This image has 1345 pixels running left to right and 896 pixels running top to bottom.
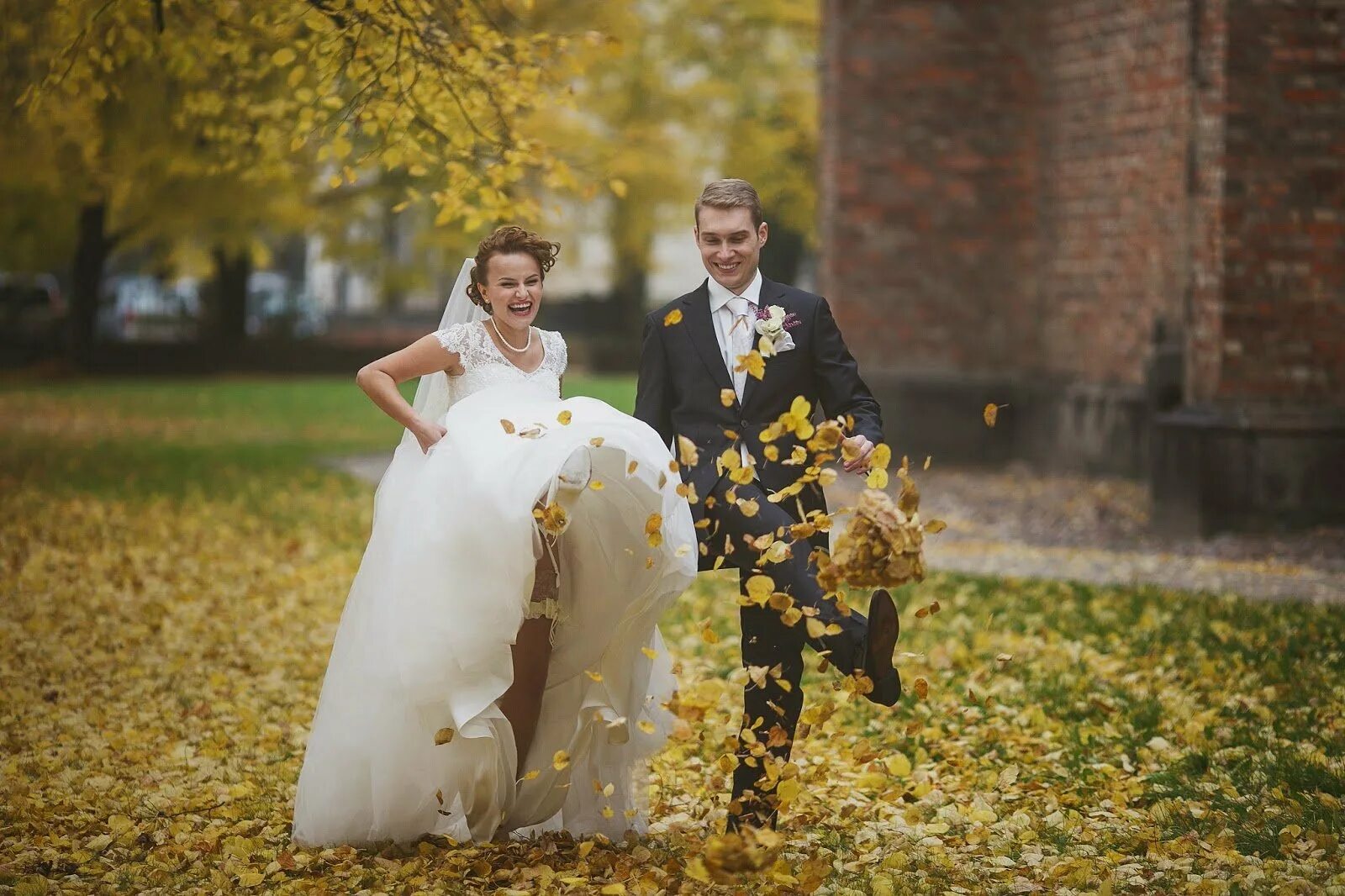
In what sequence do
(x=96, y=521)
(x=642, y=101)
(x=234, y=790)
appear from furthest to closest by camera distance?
(x=642, y=101) < (x=96, y=521) < (x=234, y=790)

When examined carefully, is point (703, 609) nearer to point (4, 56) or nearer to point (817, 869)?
point (817, 869)

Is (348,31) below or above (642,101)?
below

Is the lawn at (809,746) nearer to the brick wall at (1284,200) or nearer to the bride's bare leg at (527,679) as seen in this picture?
the bride's bare leg at (527,679)

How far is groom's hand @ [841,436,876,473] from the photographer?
4.30 metres

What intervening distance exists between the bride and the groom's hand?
0.51 metres

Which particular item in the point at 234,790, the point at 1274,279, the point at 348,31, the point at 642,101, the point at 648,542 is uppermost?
the point at 642,101

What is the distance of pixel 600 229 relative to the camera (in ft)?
111

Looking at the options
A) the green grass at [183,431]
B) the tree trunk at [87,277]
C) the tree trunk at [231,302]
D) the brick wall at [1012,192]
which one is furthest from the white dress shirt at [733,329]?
the tree trunk at [231,302]

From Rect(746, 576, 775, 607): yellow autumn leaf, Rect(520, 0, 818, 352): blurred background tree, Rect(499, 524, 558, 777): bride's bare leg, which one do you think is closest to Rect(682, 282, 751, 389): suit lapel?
Rect(746, 576, 775, 607): yellow autumn leaf

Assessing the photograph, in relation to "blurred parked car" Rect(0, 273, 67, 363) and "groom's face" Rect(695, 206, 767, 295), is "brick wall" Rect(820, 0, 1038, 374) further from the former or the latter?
"blurred parked car" Rect(0, 273, 67, 363)

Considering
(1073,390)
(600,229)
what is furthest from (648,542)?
→ (600,229)

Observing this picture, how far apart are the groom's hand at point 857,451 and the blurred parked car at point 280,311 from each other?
103 ft

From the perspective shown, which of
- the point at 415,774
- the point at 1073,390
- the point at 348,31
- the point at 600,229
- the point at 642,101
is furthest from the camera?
the point at 600,229

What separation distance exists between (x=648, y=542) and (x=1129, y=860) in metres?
1.81
